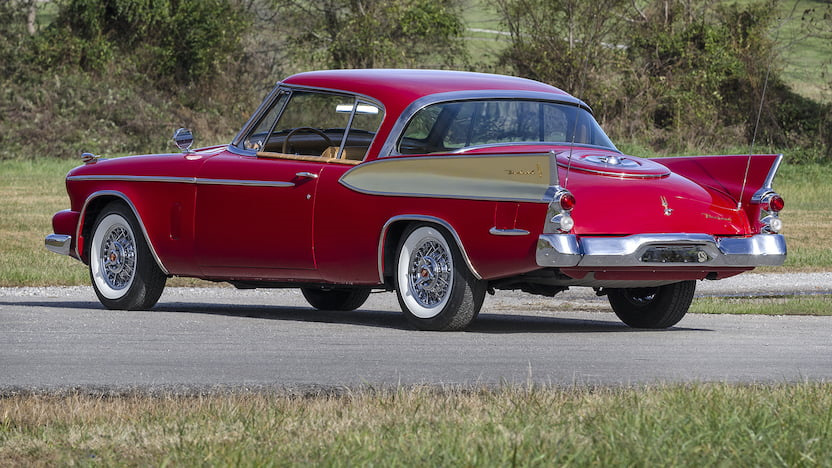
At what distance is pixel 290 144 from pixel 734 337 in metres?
3.27

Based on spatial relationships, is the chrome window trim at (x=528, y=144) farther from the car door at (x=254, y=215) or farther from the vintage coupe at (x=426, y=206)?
the car door at (x=254, y=215)

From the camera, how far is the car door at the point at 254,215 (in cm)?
914

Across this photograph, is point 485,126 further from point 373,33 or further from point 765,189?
point 373,33

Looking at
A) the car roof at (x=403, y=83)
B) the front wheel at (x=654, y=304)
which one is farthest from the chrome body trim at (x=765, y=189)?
the car roof at (x=403, y=83)

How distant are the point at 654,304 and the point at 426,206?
6.89ft

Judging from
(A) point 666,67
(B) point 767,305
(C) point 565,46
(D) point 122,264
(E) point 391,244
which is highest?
(C) point 565,46

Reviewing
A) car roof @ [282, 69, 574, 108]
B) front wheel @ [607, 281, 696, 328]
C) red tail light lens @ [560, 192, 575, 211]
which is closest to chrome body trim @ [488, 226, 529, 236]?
red tail light lens @ [560, 192, 575, 211]

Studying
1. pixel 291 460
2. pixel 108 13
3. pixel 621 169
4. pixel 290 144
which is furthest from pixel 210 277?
pixel 108 13

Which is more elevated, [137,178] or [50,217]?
[137,178]

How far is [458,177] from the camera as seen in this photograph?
8203 mm

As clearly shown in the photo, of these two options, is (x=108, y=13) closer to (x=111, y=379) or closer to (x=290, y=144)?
(x=290, y=144)

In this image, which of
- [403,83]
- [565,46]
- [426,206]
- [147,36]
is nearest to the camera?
[426,206]

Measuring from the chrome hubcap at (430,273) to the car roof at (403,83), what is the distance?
3.45 ft

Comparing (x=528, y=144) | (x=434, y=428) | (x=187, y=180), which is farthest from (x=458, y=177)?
(x=434, y=428)
